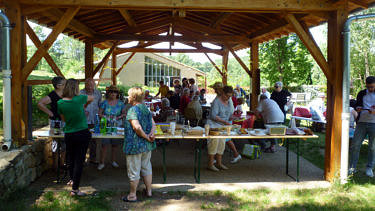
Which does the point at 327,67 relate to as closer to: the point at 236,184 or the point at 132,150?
the point at 236,184

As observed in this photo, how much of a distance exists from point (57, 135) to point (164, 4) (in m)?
2.22

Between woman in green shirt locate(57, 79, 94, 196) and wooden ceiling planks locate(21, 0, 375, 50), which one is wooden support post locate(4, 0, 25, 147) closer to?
woman in green shirt locate(57, 79, 94, 196)

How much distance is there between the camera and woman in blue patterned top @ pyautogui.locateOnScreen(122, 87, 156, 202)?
12.5 feet

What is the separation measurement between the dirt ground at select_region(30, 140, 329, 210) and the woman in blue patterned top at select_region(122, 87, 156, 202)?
0.46 metres

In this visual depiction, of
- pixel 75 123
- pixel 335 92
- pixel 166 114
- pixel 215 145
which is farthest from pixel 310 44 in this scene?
pixel 166 114

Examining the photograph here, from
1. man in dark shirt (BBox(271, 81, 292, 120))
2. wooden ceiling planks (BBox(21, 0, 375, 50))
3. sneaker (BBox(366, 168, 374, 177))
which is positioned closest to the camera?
sneaker (BBox(366, 168, 374, 177))

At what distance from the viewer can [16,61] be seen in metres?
4.52

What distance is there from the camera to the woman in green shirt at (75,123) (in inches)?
152

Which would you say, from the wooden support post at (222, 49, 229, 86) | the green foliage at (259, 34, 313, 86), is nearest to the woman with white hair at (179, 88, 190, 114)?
the wooden support post at (222, 49, 229, 86)

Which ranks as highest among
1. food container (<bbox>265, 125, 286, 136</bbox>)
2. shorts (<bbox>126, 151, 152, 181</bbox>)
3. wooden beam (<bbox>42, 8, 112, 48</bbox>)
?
wooden beam (<bbox>42, 8, 112, 48</bbox>)

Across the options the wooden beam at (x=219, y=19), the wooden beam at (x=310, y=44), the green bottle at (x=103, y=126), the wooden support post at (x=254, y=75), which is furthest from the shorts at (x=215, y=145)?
the wooden support post at (x=254, y=75)

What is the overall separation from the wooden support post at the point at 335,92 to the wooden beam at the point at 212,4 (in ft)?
0.74

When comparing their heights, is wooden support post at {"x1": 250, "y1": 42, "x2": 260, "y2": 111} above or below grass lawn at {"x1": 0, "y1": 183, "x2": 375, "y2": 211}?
above

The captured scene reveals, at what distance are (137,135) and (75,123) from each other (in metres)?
0.74
